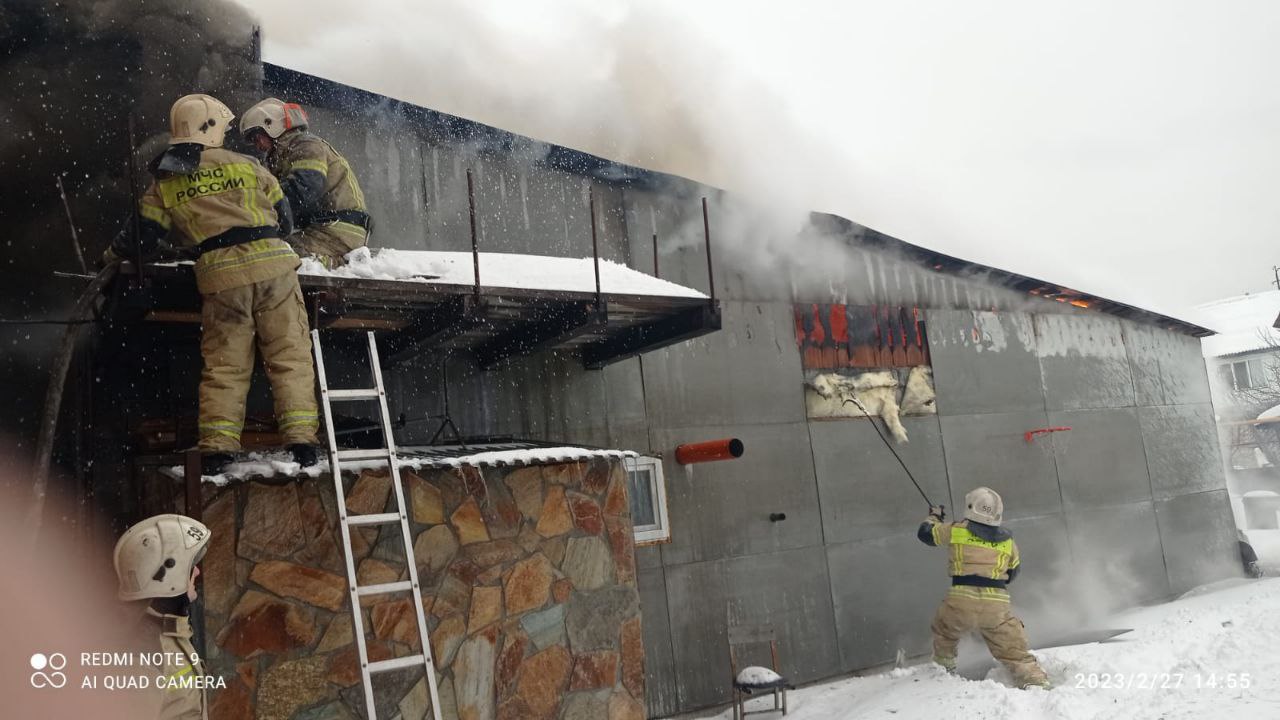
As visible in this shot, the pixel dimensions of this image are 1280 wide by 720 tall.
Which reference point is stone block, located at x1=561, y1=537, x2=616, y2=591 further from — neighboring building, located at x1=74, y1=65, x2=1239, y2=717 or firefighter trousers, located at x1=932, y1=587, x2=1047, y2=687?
firefighter trousers, located at x1=932, y1=587, x2=1047, y2=687

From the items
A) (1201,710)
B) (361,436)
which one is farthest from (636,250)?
(1201,710)

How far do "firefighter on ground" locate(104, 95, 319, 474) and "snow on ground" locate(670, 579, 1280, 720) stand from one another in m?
5.23

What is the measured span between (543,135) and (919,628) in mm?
6986

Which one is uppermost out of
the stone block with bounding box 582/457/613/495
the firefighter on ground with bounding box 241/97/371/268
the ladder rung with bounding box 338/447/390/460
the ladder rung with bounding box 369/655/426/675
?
the firefighter on ground with bounding box 241/97/371/268

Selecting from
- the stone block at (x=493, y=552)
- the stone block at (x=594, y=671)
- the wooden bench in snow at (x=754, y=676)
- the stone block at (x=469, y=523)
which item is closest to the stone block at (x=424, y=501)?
the stone block at (x=469, y=523)

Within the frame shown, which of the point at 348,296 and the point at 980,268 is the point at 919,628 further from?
the point at 348,296

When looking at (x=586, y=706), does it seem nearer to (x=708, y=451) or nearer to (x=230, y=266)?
(x=708, y=451)

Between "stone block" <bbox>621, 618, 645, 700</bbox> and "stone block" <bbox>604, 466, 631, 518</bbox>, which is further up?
"stone block" <bbox>604, 466, 631, 518</bbox>

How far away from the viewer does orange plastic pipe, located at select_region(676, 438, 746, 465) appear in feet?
23.7

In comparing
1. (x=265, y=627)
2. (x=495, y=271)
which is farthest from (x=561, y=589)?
(x=495, y=271)

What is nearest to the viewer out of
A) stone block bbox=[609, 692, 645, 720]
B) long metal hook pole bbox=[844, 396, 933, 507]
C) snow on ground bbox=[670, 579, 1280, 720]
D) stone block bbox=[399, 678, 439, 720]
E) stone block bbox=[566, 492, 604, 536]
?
stone block bbox=[399, 678, 439, 720]

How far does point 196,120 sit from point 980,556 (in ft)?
23.0

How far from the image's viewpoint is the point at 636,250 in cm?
879
